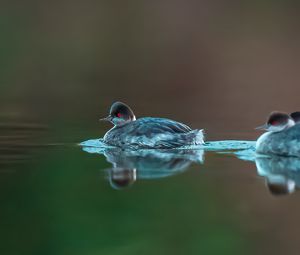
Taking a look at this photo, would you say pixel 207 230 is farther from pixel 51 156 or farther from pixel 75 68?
pixel 75 68

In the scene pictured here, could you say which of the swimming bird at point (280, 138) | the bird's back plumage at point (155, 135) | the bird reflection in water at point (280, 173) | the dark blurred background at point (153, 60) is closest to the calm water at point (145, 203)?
the bird reflection in water at point (280, 173)

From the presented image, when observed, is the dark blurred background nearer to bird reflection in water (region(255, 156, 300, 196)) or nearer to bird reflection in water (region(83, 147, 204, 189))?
bird reflection in water (region(83, 147, 204, 189))

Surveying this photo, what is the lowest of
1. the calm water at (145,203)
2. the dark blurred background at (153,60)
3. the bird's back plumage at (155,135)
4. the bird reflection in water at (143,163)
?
the calm water at (145,203)

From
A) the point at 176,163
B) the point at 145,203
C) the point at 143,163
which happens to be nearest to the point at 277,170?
the point at 176,163

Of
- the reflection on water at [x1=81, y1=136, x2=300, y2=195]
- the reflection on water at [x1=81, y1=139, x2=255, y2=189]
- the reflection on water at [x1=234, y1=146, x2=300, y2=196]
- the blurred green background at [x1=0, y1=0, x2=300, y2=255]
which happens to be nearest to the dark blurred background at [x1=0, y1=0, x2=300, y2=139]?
the blurred green background at [x1=0, y1=0, x2=300, y2=255]

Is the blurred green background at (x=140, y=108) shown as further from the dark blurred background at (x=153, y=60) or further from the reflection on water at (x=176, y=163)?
the reflection on water at (x=176, y=163)
